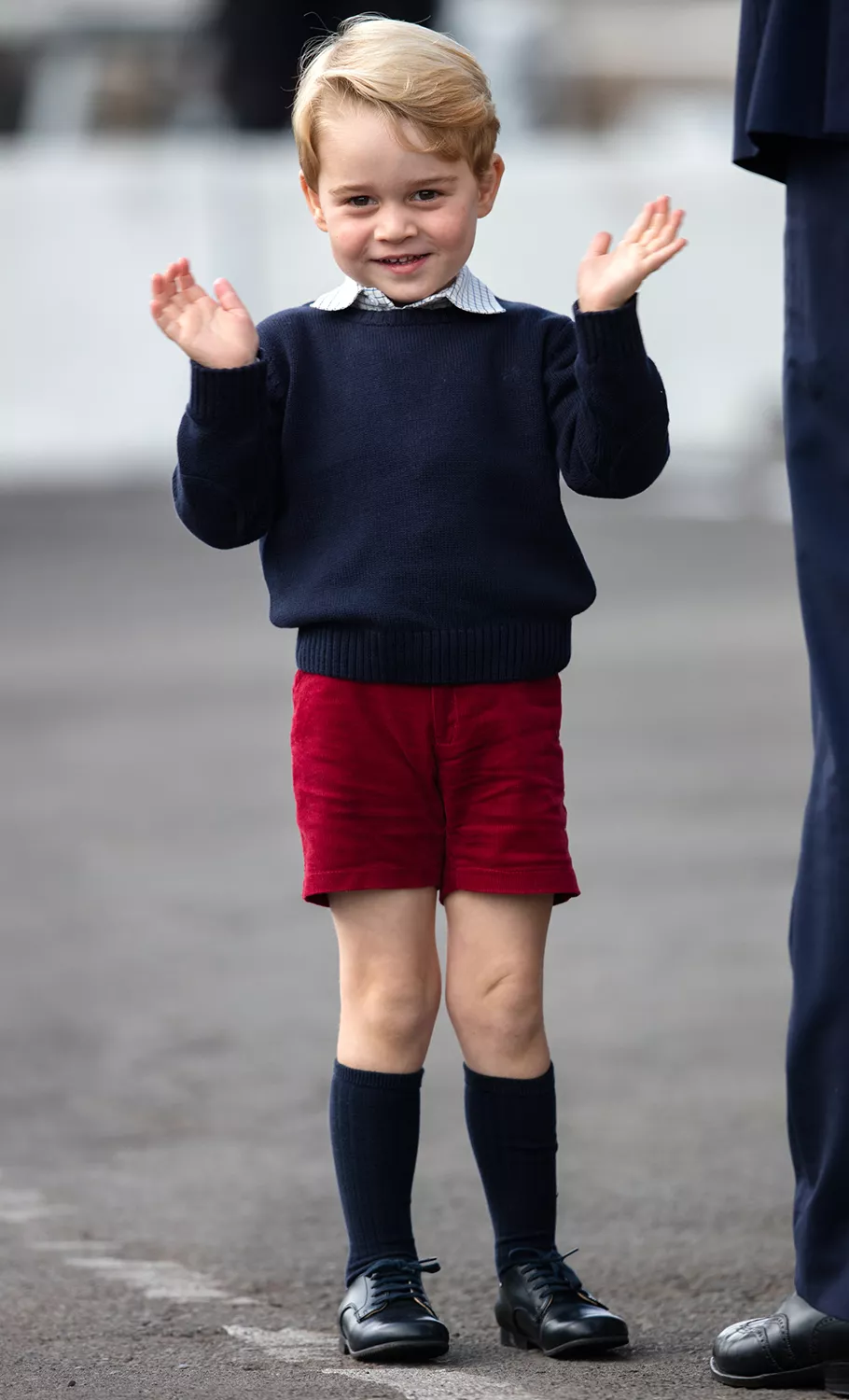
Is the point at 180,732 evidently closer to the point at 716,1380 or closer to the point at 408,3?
the point at 716,1380

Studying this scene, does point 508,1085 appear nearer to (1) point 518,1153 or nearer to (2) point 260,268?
(1) point 518,1153

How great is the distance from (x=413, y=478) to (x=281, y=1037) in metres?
2.16

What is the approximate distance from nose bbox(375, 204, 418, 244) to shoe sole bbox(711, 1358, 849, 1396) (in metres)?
1.42

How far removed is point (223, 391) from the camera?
114 inches

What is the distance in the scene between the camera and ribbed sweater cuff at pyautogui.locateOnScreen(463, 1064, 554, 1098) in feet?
10.0

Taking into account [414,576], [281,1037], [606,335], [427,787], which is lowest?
[281,1037]

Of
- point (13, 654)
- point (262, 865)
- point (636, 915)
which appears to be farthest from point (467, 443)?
point (13, 654)

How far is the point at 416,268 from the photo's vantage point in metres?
2.95

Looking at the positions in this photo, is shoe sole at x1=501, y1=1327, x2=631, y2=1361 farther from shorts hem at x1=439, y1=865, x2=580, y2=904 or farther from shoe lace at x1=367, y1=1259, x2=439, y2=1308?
shorts hem at x1=439, y1=865, x2=580, y2=904

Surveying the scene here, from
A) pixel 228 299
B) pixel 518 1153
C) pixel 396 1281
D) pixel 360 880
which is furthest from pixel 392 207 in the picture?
pixel 396 1281

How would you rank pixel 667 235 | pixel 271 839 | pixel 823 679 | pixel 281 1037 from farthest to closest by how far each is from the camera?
Answer: pixel 271 839, pixel 281 1037, pixel 667 235, pixel 823 679

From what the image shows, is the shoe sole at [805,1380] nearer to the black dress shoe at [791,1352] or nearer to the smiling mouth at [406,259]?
the black dress shoe at [791,1352]

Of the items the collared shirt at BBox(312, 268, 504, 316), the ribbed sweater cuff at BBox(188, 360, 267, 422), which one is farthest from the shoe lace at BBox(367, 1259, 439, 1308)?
the collared shirt at BBox(312, 268, 504, 316)

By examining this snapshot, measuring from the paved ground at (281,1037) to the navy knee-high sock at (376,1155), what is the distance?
6.3 inches
